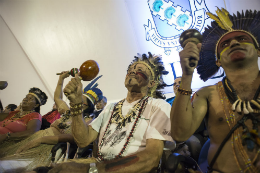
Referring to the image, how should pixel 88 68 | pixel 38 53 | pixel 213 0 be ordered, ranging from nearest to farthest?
pixel 88 68, pixel 213 0, pixel 38 53

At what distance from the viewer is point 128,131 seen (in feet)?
4.92

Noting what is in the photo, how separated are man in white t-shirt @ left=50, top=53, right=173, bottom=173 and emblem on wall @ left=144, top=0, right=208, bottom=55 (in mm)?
2754

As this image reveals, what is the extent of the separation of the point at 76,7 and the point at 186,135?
17.5 feet

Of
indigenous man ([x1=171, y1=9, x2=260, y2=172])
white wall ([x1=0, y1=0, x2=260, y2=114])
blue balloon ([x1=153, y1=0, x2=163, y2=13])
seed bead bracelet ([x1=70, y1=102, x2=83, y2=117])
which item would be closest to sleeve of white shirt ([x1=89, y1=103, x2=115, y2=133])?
seed bead bracelet ([x1=70, y1=102, x2=83, y2=117])

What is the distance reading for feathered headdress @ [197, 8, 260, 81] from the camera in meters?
1.37

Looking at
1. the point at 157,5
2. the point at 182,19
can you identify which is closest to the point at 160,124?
the point at 182,19

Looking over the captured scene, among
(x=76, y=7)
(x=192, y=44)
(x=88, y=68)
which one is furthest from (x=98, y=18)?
(x=192, y=44)

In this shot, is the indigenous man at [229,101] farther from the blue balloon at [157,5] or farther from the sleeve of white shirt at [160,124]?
the blue balloon at [157,5]

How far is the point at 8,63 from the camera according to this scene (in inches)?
242

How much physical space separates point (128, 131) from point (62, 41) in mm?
5217

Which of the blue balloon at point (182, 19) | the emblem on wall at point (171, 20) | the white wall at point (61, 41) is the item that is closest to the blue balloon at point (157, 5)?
the emblem on wall at point (171, 20)

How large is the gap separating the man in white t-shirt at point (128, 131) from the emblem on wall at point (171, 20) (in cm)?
275

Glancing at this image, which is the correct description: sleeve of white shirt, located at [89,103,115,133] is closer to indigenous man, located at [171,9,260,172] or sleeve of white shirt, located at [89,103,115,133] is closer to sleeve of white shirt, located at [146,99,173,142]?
sleeve of white shirt, located at [146,99,173,142]

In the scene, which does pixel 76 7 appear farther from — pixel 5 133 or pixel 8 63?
pixel 5 133
